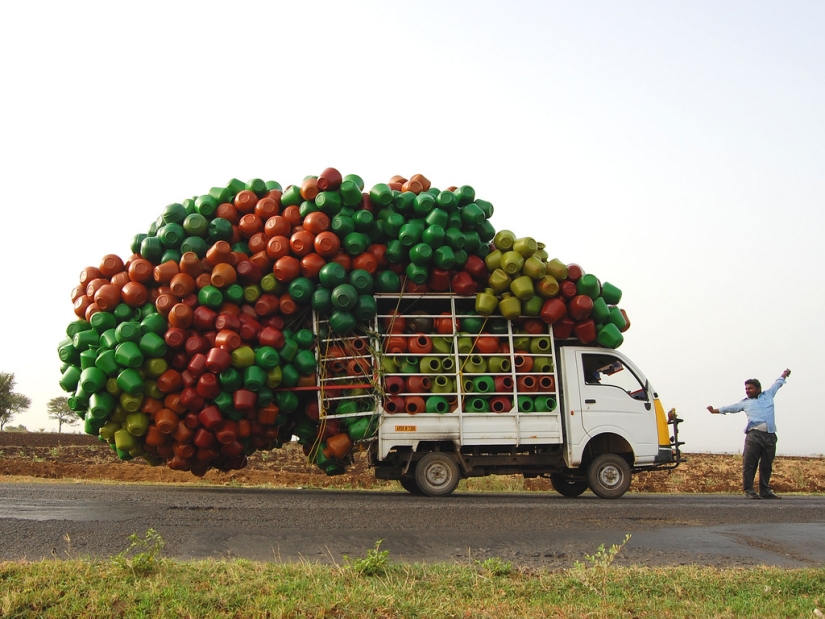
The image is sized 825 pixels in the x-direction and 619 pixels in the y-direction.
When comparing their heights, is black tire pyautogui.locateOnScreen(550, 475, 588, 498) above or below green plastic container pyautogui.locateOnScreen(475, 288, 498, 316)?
below

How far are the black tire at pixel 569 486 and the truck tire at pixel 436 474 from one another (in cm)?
272

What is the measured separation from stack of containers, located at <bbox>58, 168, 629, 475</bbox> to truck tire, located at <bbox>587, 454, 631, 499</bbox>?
94.7 inches

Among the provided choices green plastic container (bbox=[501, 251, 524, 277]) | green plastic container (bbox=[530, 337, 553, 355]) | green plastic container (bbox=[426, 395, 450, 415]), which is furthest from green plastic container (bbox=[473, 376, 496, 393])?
green plastic container (bbox=[501, 251, 524, 277])

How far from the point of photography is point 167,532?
6.66 m

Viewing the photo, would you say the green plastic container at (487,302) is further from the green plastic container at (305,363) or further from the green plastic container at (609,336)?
the green plastic container at (305,363)

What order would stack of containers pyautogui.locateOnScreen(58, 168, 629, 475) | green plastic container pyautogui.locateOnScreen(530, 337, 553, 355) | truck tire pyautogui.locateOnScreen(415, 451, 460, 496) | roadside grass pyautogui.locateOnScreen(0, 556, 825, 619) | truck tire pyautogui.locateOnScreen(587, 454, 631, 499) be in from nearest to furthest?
roadside grass pyautogui.locateOnScreen(0, 556, 825, 619) → stack of containers pyautogui.locateOnScreen(58, 168, 629, 475) → truck tire pyautogui.locateOnScreen(415, 451, 460, 496) → green plastic container pyautogui.locateOnScreen(530, 337, 553, 355) → truck tire pyautogui.locateOnScreen(587, 454, 631, 499)

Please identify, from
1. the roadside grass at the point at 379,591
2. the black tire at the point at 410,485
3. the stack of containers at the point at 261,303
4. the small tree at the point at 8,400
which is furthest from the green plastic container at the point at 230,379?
the small tree at the point at 8,400

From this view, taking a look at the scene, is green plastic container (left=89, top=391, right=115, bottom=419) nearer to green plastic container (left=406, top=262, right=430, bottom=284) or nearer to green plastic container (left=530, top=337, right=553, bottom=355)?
green plastic container (left=406, top=262, right=430, bottom=284)

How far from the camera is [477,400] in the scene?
11352 mm

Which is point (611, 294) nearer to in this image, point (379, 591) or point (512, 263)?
point (512, 263)

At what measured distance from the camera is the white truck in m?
11.1

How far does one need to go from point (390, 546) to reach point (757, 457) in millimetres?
9104

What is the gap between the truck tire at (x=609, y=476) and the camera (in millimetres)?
11805

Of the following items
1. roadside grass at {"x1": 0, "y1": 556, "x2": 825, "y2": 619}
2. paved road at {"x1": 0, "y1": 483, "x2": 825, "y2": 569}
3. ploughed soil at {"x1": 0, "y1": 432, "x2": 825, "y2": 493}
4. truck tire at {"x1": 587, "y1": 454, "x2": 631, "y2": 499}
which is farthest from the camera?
ploughed soil at {"x1": 0, "y1": 432, "x2": 825, "y2": 493}
